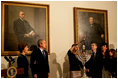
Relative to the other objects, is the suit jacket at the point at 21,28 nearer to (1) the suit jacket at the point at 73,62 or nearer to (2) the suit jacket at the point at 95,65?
(1) the suit jacket at the point at 73,62

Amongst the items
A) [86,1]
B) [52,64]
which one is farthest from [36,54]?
[86,1]

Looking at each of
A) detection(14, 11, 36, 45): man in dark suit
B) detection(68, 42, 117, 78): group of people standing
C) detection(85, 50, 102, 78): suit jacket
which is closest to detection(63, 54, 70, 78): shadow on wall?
detection(68, 42, 117, 78): group of people standing

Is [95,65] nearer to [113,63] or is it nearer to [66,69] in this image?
[113,63]

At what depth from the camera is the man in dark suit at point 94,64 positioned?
4.38m

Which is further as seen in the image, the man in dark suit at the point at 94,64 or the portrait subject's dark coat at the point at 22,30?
the portrait subject's dark coat at the point at 22,30

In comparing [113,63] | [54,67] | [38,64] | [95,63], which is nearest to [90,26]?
[95,63]

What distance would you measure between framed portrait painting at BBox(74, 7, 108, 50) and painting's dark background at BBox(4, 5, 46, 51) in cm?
99

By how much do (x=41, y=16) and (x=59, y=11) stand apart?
1.85 feet

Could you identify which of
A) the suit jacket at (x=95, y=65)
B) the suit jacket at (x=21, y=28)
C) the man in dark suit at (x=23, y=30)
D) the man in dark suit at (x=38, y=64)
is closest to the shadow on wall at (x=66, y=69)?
the suit jacket at (x=95, y=65)

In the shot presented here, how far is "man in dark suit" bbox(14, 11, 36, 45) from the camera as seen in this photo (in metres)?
4.57

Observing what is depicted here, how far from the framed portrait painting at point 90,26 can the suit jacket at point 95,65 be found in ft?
2.25

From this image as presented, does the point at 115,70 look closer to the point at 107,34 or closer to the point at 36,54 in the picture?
the point at 107,34

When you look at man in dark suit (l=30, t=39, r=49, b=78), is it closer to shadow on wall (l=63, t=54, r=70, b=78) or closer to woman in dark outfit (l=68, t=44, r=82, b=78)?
woman in dark outfit (l=68, t=44, r=82, b=78)

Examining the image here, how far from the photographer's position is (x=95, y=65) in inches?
174
